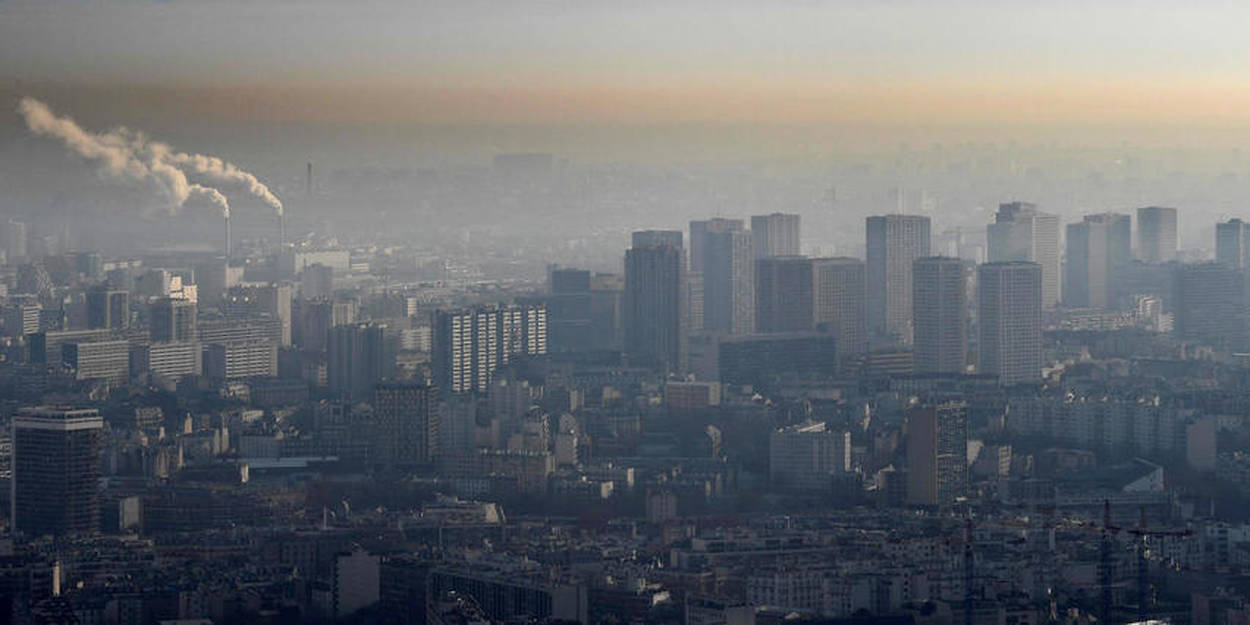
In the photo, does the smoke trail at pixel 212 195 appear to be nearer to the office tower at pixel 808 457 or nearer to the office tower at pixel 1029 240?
the office tower at pixel 808 457

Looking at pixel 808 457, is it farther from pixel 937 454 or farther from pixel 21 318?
pixel 21 318

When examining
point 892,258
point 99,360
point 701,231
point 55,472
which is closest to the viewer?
point 55,472

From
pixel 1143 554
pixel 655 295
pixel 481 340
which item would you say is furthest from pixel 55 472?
pixel 655 295

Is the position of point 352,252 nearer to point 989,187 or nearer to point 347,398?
point 347,398

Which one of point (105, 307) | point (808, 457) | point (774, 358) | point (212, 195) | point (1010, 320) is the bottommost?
point (808, 457)

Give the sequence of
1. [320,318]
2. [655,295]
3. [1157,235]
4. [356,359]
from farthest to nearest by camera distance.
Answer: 1. [1157,235]
2. [655,295]
3. [320,318]
4. [356,359]

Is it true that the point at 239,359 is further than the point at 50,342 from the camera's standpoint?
Yes

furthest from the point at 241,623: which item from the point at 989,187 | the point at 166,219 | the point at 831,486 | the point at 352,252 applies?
the point at 989,187
